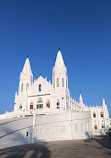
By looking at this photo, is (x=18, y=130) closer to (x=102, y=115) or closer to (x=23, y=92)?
(x=23, y=92)

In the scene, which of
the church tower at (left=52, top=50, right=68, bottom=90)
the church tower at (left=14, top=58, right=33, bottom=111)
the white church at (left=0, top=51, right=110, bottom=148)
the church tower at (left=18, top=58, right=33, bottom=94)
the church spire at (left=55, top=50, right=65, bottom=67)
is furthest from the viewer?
the church tower at (left=18, top=58, right=33, bottom=94)

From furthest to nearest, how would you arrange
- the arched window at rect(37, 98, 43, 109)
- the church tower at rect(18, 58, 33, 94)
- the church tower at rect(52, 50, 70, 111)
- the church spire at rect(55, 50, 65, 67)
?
A: the church tower at rect(18, 58, 33, 94) < the church spire at rect(55, 50, 65, 67) < the arched window at rect(37, 98, 43, 109) < the church tower at rect(52, 50, 70, 111)

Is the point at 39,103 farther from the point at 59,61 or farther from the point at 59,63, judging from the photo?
the point at 59,61

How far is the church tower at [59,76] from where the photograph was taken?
4392cm

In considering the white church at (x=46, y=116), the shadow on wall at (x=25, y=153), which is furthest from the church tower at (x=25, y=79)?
the shadow on wall at (x=25, y=153)

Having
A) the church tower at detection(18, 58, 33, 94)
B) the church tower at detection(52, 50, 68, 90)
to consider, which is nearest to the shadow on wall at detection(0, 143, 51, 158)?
the church tower at detection(52, 50, 68, 90)

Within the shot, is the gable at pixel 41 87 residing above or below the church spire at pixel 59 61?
below

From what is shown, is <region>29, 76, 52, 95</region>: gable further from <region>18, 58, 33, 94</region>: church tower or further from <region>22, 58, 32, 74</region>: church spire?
<region>22, 58, 32, 74</region>: church spire

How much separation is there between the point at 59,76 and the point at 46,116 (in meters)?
17.1

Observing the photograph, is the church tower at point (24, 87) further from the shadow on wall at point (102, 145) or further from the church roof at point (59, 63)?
the shadow on wall at point (102, 145)

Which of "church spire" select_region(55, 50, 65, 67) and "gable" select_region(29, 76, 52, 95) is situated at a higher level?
"church spire" select_region(55, 50, 65, 67)

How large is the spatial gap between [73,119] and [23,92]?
20.6 m

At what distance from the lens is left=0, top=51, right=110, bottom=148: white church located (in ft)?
79.1

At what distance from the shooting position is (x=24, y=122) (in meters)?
25.5
